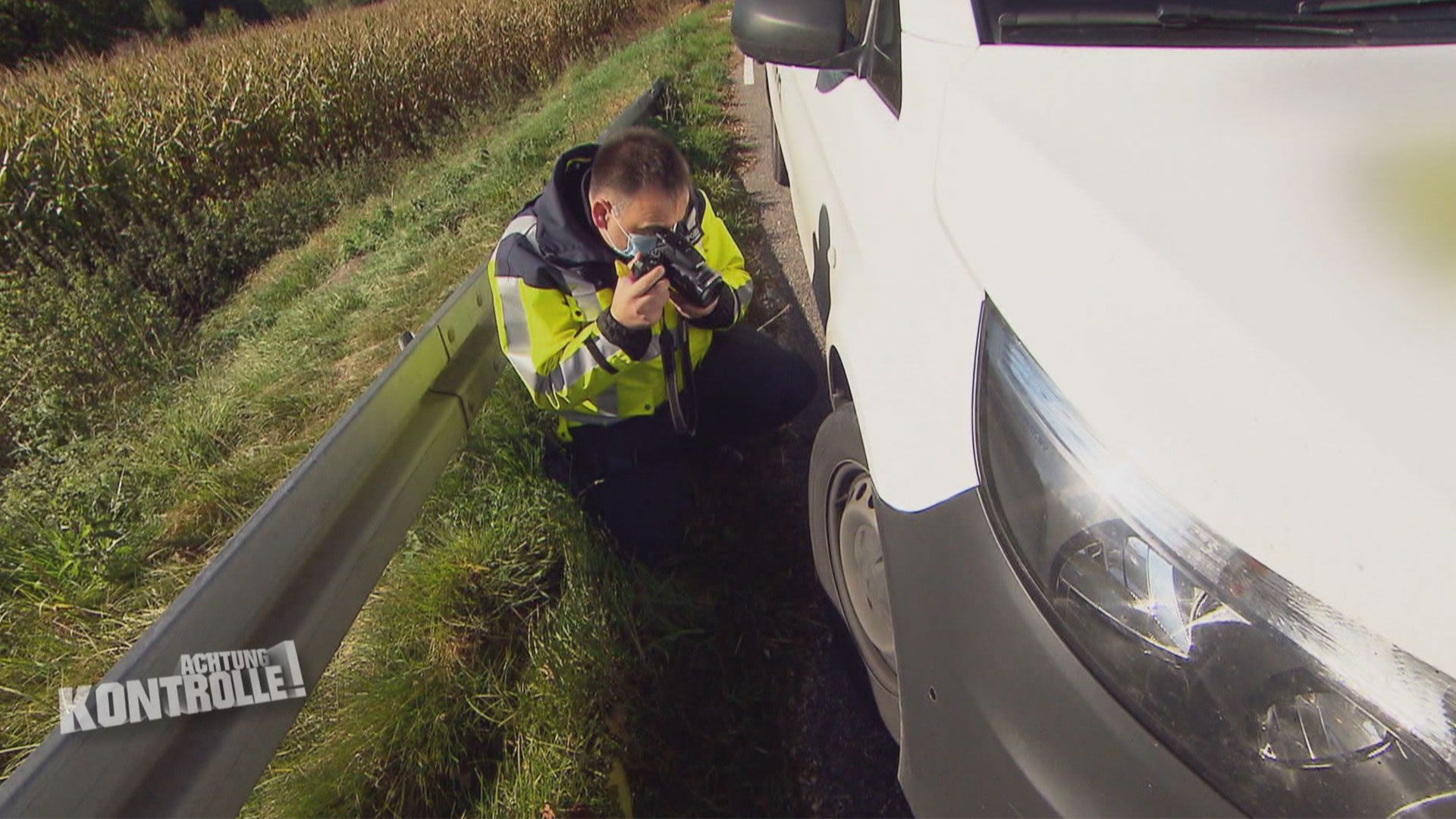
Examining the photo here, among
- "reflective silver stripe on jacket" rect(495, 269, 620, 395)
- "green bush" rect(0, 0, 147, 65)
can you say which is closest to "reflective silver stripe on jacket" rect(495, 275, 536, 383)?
"reflective silver stripe on jacket" rect(495, 269, 620, 395)

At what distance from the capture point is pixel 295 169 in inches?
320

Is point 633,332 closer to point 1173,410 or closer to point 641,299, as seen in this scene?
point 641,299

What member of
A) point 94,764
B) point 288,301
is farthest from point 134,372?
point 94,764

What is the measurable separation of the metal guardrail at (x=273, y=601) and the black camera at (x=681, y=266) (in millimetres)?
736

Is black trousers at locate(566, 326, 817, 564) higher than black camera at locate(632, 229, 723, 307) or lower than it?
lower

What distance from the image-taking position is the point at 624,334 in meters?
2.09

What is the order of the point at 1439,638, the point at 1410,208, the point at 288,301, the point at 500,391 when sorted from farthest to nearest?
the point at 288,301 < the point at 500,391 < the point at 1410,208 < the point at 1439,638

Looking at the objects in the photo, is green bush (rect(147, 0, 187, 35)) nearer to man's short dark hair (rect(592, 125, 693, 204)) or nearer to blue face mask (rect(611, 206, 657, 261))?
man's short dark hair (rect(592, 125, 693, 204))

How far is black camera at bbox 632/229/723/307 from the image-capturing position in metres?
2.02

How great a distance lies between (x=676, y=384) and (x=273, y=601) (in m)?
1.22

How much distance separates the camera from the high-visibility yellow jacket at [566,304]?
217 centimetres

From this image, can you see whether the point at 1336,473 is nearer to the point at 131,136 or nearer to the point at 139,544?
the point at 139,544

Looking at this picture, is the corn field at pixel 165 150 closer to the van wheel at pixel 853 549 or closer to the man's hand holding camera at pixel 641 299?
the man's hand holding camera at pixel 641 299

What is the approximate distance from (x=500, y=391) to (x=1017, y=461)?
7.26ft
